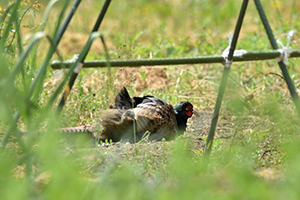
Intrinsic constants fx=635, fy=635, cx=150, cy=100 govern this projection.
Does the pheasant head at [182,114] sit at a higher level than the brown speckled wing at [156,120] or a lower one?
higher

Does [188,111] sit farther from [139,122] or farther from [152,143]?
[152,143]

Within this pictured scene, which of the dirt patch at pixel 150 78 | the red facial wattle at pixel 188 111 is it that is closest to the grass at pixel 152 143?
the dirt patch at pixel 150 78

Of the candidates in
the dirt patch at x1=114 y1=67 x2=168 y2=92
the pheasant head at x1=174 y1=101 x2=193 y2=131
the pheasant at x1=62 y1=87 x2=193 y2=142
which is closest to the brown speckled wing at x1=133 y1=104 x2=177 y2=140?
the pheasant at x1=62 y1=87 x2=193 y2=142

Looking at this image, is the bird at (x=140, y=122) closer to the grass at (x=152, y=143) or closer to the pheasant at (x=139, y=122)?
the pheasant at (x=139, y=122)

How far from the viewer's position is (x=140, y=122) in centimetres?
368

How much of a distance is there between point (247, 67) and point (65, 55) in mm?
2003

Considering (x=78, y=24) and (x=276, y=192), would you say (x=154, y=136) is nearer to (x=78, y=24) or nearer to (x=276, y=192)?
(x=276, y=192)

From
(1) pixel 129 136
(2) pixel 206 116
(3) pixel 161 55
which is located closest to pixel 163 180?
(1) pixel 129 136

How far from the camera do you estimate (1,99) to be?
2252 mm

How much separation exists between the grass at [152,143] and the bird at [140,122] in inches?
6.6

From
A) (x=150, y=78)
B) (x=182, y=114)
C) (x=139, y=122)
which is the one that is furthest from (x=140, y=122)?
(x=150, y=78)

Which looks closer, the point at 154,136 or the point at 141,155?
the point at 141,155

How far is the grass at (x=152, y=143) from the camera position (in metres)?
2.15

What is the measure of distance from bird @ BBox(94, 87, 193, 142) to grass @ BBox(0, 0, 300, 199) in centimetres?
17
